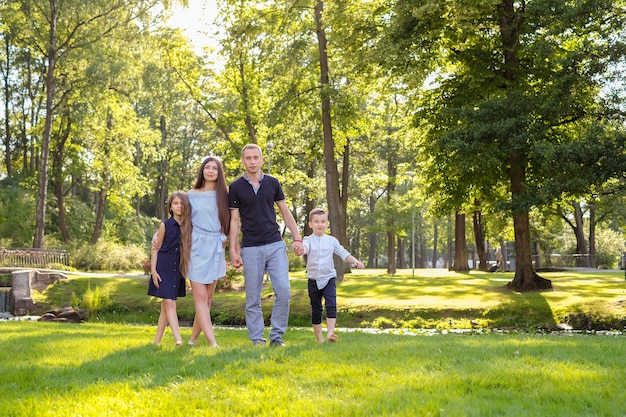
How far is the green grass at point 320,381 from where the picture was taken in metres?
4.16

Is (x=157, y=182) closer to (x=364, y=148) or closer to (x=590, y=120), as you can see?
(x=364, y=148)

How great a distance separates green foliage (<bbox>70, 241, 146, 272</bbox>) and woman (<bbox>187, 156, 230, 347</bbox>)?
27.3 meters

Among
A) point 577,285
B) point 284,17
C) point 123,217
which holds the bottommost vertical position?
point 577,285

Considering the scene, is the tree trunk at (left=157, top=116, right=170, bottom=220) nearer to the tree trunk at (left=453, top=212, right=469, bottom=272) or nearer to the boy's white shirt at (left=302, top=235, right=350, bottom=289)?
the tree trunk at (left=453, top=212, right=469, bottom=272)

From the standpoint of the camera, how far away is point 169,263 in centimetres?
808

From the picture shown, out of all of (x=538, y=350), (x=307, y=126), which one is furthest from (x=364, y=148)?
(x=538, y=350)

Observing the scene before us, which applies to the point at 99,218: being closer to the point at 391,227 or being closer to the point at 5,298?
the point at 391,227

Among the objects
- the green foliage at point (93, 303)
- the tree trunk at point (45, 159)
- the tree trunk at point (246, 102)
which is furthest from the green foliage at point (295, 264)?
the green foliage at point (93, 303)

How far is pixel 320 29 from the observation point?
26.4 metres

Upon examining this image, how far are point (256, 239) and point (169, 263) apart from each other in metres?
1.15

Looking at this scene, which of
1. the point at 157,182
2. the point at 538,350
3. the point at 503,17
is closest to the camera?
the point at 538,350

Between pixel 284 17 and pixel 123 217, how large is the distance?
29661mm

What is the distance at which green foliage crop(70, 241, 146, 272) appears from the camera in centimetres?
3515

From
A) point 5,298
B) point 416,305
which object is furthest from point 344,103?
point 5,298
